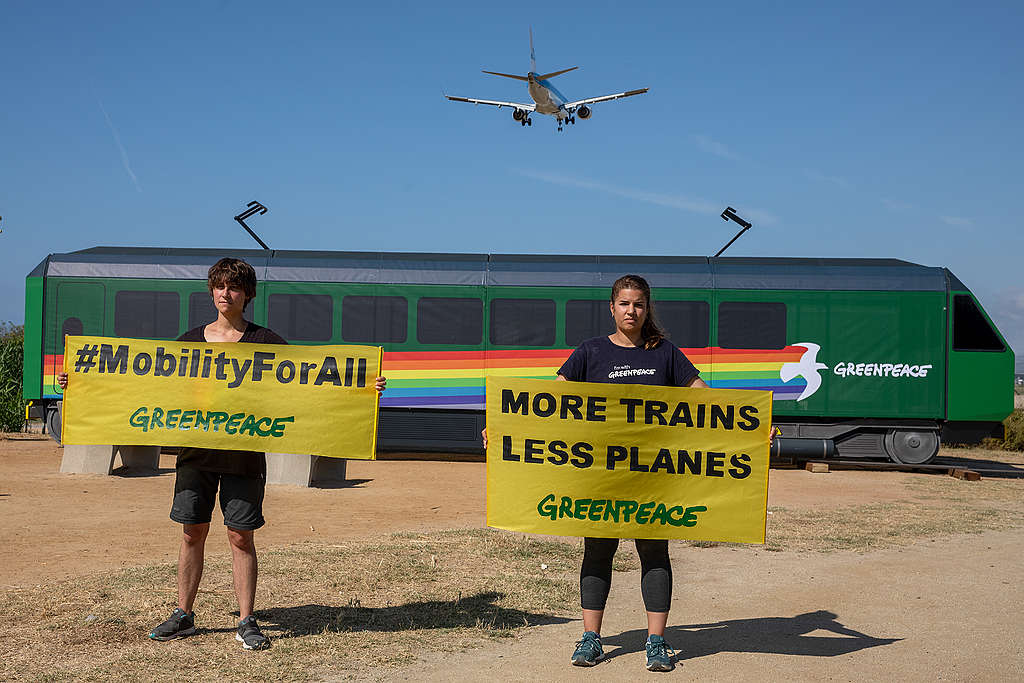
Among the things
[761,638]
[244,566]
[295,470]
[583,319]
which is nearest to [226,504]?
[244,566]

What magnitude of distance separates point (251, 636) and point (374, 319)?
39.9 ft

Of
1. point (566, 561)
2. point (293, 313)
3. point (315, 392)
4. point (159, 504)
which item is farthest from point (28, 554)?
point (293, 313)

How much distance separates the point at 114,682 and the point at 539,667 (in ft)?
6.58

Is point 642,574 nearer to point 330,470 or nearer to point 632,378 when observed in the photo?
point 632,378

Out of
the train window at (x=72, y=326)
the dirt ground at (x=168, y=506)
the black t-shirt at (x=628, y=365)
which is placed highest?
the train window at (x=72, y=326)

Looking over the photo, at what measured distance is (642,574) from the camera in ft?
15.9

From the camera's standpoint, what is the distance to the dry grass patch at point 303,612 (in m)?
4.73

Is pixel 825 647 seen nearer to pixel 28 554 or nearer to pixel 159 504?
pixel 28 554

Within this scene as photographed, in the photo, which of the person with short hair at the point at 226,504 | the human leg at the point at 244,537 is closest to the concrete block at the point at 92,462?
the person with short hair at the point at 226,504

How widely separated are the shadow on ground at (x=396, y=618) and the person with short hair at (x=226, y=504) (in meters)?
0.42

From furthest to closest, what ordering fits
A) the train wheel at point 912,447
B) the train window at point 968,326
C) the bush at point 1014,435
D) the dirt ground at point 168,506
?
the bush at point 1014,435 → the train wheel at point 912,447 → the train window at point 968,326 → the dirt ground at point 168,506

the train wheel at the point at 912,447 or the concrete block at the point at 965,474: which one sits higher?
the train wheel at the point at 912,447

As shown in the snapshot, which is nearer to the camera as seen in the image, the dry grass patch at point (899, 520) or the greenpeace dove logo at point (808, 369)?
the dry grass patch at point (899, 520)

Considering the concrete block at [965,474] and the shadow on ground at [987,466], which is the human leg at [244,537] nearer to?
the concrete block at [965,474]
